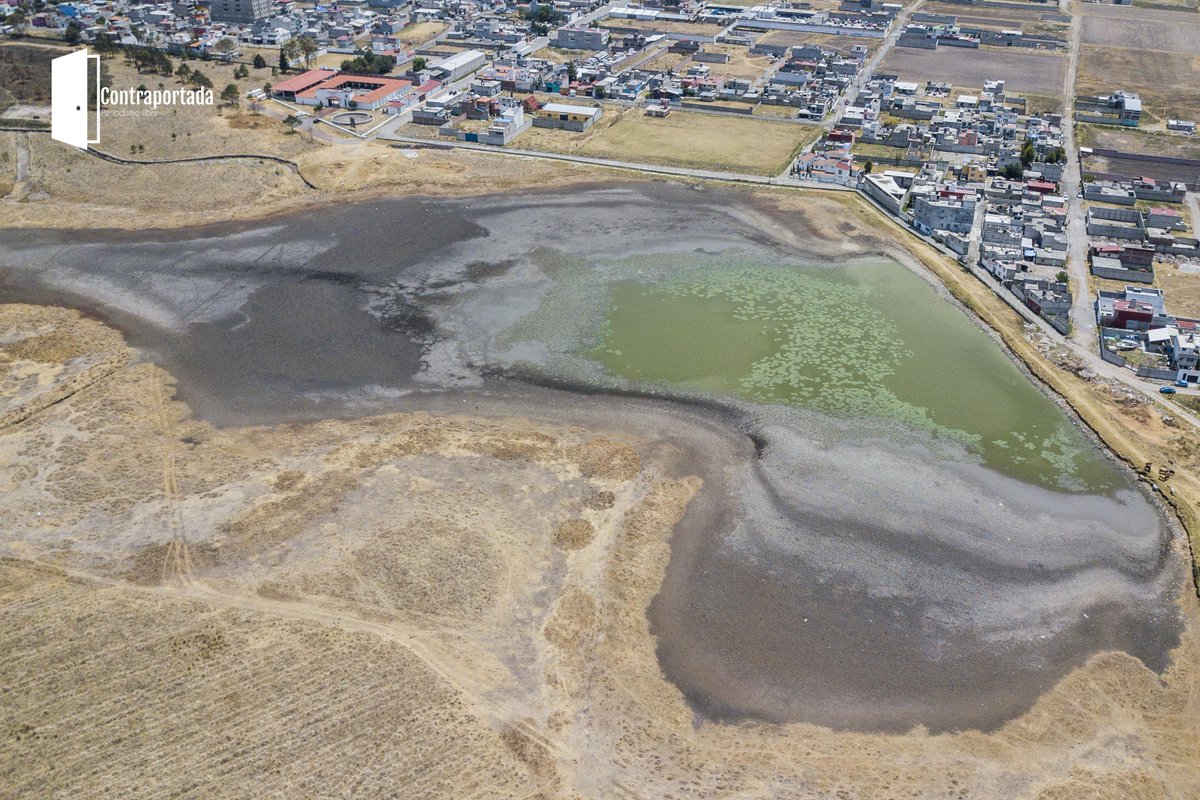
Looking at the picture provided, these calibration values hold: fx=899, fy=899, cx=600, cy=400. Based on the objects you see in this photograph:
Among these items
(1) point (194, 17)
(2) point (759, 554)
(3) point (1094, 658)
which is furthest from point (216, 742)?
(1) point (194, 17)

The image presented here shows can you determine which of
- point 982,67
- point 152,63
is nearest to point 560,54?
point 152,63

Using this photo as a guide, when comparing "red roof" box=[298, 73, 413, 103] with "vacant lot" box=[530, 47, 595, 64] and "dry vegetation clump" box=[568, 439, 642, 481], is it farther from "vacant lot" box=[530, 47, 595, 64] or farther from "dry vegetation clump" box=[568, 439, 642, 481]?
"dry vegetation clump" box=[568, 439, 642, 481]

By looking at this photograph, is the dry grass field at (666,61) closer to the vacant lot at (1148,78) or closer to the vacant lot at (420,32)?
the vacant lot at (420,32)

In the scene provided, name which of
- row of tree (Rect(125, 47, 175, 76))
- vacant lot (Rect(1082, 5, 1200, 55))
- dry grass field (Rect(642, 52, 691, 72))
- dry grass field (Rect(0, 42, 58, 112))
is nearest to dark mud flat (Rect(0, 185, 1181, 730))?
dry grass field (Rect(0, 42, 58, 112))

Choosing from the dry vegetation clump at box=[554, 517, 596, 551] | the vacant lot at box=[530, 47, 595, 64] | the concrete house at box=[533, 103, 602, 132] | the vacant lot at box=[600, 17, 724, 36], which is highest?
the vacant lot at box=[600, 17, 724, 36]

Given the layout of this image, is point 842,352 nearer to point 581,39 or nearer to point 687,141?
point 687,141

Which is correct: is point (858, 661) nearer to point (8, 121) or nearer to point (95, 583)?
point (95, 583)
